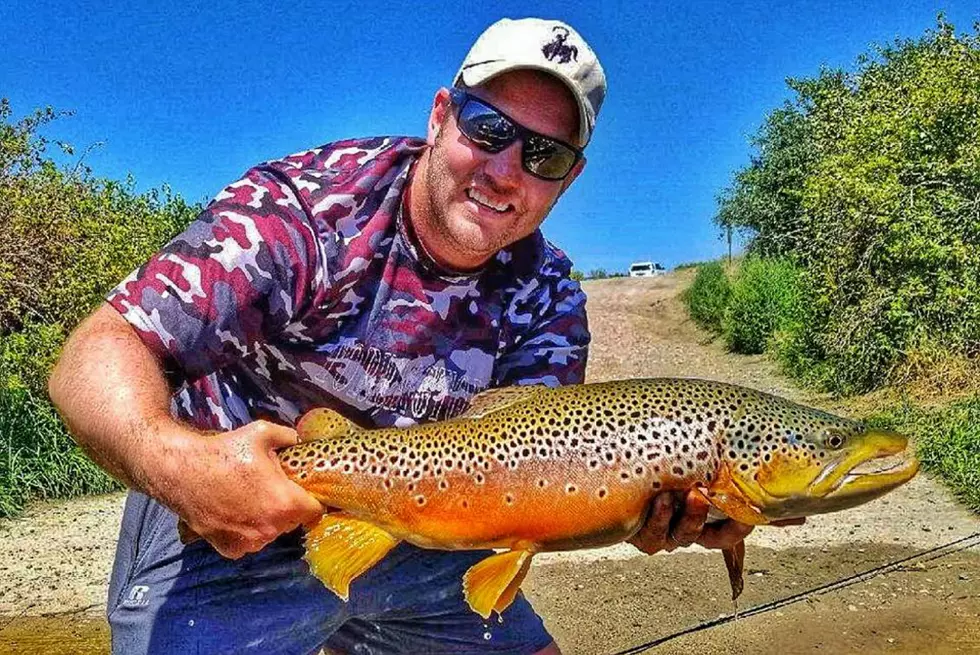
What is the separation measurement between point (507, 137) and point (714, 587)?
4.90 meters

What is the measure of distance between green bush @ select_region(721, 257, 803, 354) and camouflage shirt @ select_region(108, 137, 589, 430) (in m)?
16.9

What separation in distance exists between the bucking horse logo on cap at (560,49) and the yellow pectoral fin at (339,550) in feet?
5.13

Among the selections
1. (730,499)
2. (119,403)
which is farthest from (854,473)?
(119,403)

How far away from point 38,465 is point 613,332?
21.3 m

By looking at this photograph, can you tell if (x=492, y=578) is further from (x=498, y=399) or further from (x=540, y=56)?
(x=540, y=56)

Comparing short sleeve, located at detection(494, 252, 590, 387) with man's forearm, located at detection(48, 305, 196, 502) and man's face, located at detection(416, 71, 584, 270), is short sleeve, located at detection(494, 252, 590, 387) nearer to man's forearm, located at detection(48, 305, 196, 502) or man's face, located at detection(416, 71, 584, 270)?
man's face, located at detection(416, 71, 584, 270)

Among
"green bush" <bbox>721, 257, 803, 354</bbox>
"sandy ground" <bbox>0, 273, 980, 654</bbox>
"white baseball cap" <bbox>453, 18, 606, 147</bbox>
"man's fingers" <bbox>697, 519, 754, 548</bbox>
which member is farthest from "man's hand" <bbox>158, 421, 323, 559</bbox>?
"green bush" <bbox>721, 257, 803, 354</bbox>

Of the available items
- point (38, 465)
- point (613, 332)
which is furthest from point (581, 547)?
point (613, 332)

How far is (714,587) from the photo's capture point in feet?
23.0

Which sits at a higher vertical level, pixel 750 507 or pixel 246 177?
pixel 246 177

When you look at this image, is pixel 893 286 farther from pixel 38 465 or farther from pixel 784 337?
pixel 38 465

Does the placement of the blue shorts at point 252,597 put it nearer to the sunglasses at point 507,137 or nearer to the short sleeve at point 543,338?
the short sleeve at point 543,338

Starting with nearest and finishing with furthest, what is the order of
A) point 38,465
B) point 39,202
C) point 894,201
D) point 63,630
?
point 63,630, point 38,465, point 39,202, point 894,201

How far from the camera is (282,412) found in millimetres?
3152
